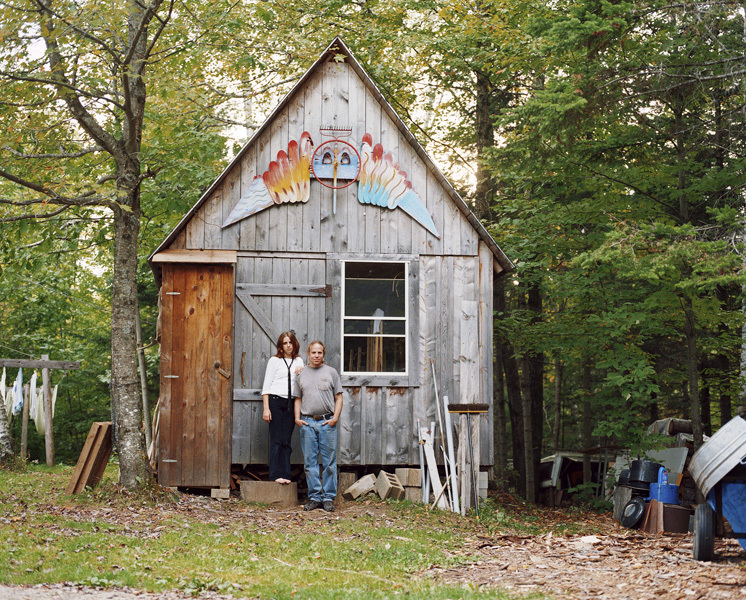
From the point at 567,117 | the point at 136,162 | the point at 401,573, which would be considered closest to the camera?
the point at 401,573

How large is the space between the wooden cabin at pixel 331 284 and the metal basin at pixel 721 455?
3691 millimetres

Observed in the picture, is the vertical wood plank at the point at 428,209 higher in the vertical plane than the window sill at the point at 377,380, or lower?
higher

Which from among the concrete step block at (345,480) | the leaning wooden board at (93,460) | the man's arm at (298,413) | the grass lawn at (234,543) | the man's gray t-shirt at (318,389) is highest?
the man's gray t-shirt at (318,389)

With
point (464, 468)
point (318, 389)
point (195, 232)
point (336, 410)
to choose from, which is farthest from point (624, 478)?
point (195, 232)

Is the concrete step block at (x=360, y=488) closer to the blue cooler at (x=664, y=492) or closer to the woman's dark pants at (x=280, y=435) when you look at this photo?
the woman's dark pants at (x=280, y=435)

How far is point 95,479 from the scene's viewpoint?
10.4 meters

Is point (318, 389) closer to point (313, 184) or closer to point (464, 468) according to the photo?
point (464, 468)

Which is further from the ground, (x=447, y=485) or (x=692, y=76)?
(x=692, y=76)

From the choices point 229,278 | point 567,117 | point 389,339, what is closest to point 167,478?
point 229,278

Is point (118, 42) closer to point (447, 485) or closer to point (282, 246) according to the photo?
point (282, 246)

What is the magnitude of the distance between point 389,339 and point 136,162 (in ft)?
13.3

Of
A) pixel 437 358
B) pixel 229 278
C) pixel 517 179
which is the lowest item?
pixel 437 358

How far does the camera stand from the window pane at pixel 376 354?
11.3 m

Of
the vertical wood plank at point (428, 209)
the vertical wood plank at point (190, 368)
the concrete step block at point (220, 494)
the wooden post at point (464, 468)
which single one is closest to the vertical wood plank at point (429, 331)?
the vertical wood plank at point (428, 209)
